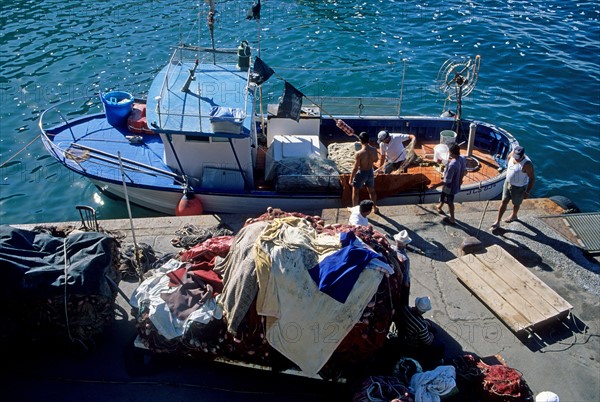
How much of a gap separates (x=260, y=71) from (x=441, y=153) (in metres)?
4.98

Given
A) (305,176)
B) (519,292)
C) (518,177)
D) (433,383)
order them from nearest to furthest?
(433,383) < (519,292) < (518,177) < (305,176)

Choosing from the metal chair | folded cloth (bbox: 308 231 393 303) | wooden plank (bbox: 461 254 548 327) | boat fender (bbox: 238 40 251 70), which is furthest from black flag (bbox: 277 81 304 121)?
folded cloth (bbox: 308 231 393 303)

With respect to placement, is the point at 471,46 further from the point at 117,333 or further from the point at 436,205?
the point at 117,333

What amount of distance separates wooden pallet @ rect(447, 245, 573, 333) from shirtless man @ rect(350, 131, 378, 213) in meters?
2.50

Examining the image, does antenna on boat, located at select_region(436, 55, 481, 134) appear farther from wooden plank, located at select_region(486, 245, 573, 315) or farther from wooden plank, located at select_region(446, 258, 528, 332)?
wooden plank, located at select_region(446, 258, 528, 332)

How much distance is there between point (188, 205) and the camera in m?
11.3

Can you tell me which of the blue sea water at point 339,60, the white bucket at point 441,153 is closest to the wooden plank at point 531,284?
the white bucket at point 441,153

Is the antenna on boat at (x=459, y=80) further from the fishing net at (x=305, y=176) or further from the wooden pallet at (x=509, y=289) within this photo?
the wooden pallet at (x=509, y=289)

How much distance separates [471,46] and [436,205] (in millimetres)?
14268

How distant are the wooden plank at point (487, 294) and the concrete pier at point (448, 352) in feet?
0.60

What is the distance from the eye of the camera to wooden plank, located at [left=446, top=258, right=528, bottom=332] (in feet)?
26.0

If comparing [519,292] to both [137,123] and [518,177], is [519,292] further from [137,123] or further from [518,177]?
[137,123]

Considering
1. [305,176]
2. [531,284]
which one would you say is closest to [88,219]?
[305,176]

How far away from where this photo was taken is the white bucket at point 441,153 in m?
12.7
